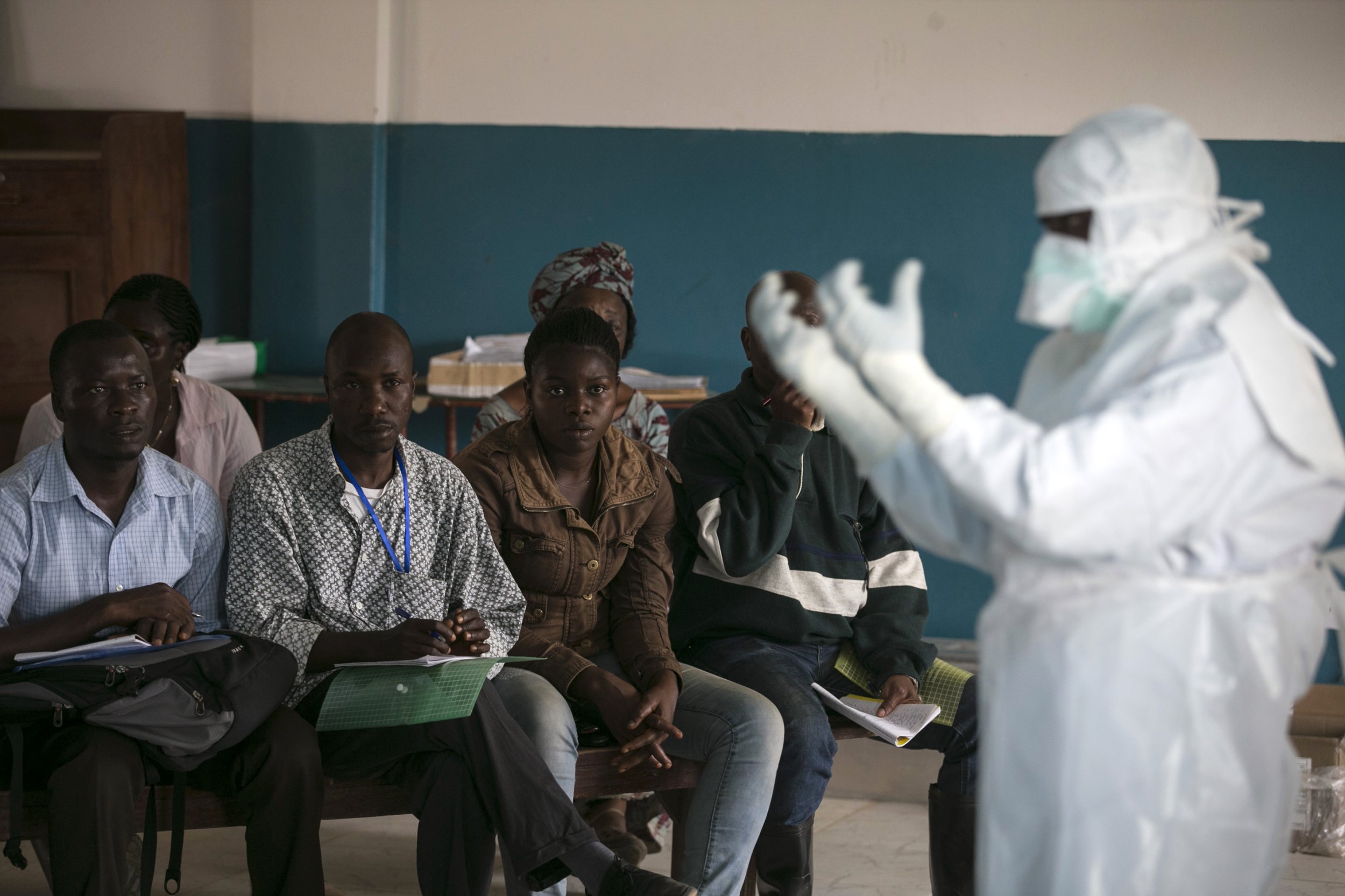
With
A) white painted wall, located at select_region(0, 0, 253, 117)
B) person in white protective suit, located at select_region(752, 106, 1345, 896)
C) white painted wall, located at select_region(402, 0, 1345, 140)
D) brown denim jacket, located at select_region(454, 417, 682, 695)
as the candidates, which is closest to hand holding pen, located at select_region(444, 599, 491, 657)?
brown denim jacket, located at select_region(454, 417, 682, 695)

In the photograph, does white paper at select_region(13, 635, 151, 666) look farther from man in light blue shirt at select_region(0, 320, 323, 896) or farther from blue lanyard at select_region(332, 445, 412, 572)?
blue lanyard at select_region(332, 445, 412, 572)

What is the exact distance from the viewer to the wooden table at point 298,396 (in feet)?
13.5

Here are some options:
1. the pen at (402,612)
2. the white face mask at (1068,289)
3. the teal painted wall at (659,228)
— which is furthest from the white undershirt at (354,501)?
the teal painted wall at (659,228)

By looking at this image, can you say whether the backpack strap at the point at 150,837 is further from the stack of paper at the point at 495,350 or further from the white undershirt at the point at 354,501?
the stack of paper at the point at 495,350

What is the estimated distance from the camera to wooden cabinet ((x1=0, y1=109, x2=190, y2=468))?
4422mm

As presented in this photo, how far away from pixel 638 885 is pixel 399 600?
0.74 meters

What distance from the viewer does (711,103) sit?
456 centimetres

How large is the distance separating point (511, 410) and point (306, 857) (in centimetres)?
142

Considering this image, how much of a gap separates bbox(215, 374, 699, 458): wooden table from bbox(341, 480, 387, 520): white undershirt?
157 cm

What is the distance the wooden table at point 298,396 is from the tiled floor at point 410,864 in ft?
4.54

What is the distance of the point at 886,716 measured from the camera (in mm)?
2674

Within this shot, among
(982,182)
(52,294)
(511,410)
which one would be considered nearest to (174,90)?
(52,294)

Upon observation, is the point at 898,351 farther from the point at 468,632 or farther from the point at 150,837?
the point at 150,837

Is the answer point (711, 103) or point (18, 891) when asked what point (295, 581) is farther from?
point (711, 103)
